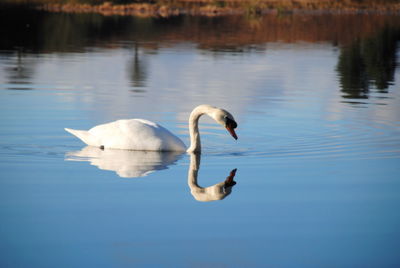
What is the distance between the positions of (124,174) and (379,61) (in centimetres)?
2338

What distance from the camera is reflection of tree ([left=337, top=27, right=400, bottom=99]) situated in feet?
76.3

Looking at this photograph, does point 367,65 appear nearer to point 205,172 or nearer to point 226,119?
point 226,119

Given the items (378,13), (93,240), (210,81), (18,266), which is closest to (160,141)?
(93,240)

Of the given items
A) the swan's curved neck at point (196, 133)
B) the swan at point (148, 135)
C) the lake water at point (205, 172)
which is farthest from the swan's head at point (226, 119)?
the lake water at point (205, 172)

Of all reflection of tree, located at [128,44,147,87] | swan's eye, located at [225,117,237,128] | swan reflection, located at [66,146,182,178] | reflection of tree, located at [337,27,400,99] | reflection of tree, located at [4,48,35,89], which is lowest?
reflection of tree, located at [337,27,400,99]

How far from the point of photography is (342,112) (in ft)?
56.9

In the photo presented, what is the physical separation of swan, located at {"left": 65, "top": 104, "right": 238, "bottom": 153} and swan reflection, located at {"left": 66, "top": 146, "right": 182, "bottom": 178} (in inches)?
4.1

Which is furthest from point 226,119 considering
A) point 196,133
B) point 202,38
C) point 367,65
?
point 202,38

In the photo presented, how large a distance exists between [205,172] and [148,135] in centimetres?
159

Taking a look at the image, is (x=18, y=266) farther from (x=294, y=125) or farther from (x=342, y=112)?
(x=342, y=112)

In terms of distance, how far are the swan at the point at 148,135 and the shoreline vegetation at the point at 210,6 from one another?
6081 centimetres

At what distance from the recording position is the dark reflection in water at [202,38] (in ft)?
86.0

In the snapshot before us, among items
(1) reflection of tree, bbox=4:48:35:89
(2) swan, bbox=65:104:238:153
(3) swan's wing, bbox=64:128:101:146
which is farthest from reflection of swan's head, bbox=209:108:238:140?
(1) reflection of tree, bbox=4:48:35:89

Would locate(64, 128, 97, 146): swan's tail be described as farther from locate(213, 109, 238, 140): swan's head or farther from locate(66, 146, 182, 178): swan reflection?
locate(213, 109, 238, 140): swan's head
